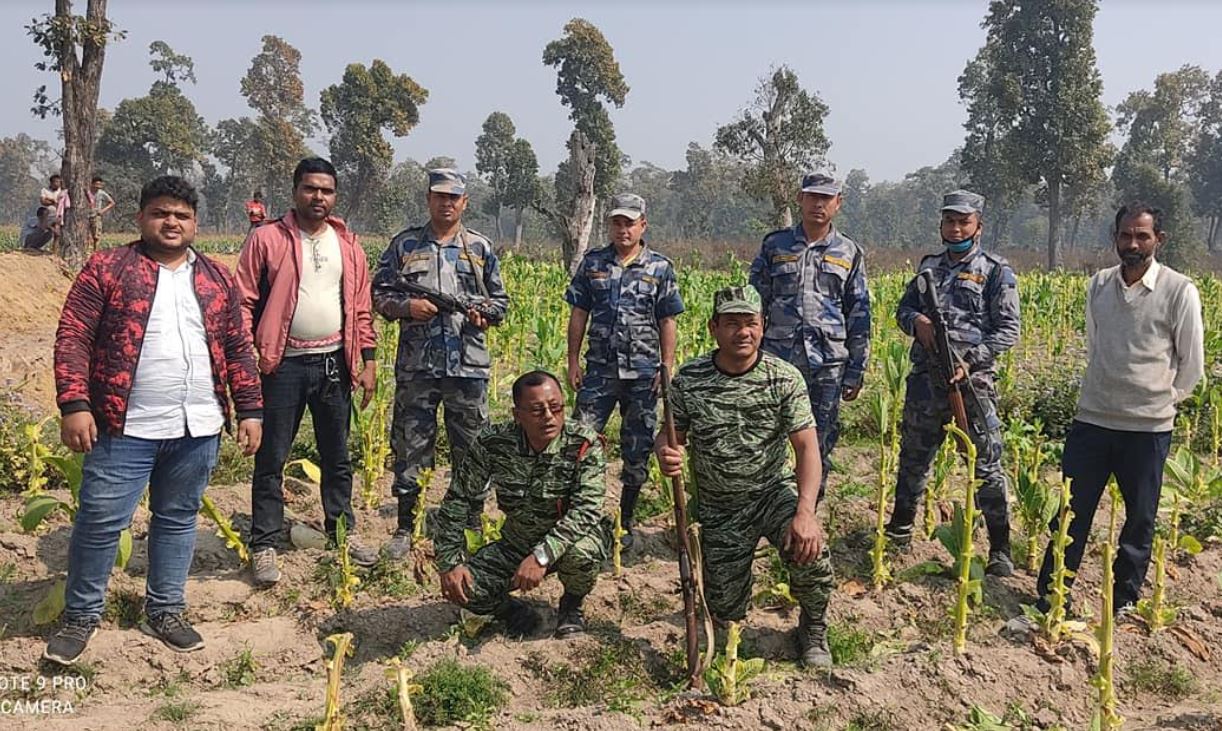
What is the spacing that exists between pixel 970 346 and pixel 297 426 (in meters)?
3.47

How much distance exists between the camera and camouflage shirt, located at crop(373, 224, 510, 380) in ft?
14.8

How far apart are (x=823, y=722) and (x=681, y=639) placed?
2.75ft

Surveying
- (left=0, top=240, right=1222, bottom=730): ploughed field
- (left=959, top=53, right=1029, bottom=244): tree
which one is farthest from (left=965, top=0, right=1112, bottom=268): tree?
(left=0, top=240, right=1222, bottom=730): ploughed field

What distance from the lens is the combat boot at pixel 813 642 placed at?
363 cm

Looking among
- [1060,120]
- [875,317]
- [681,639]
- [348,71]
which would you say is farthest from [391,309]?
[348,71]

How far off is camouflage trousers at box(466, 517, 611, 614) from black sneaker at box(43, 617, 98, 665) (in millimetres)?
1530

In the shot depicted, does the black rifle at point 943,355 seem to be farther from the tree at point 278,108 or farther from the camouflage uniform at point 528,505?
the tree at point 278,108

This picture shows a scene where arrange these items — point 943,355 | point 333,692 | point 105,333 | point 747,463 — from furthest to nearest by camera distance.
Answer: point 943,355
point 747,463
point 105,333
point 333,692

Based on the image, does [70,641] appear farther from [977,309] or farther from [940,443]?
[977,309]

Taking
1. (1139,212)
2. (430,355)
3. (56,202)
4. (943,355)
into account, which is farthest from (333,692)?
→ (56,202)

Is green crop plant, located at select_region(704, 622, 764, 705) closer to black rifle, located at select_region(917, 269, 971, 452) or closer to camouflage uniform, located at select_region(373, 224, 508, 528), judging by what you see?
black rifle, located at select_region(917, 269, 971, 452)

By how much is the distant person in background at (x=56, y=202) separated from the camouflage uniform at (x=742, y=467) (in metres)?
13.1

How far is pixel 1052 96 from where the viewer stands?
3244 cm

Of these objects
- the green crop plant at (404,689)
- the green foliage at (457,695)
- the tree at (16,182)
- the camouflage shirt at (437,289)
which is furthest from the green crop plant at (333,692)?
the tree at (16,182)
